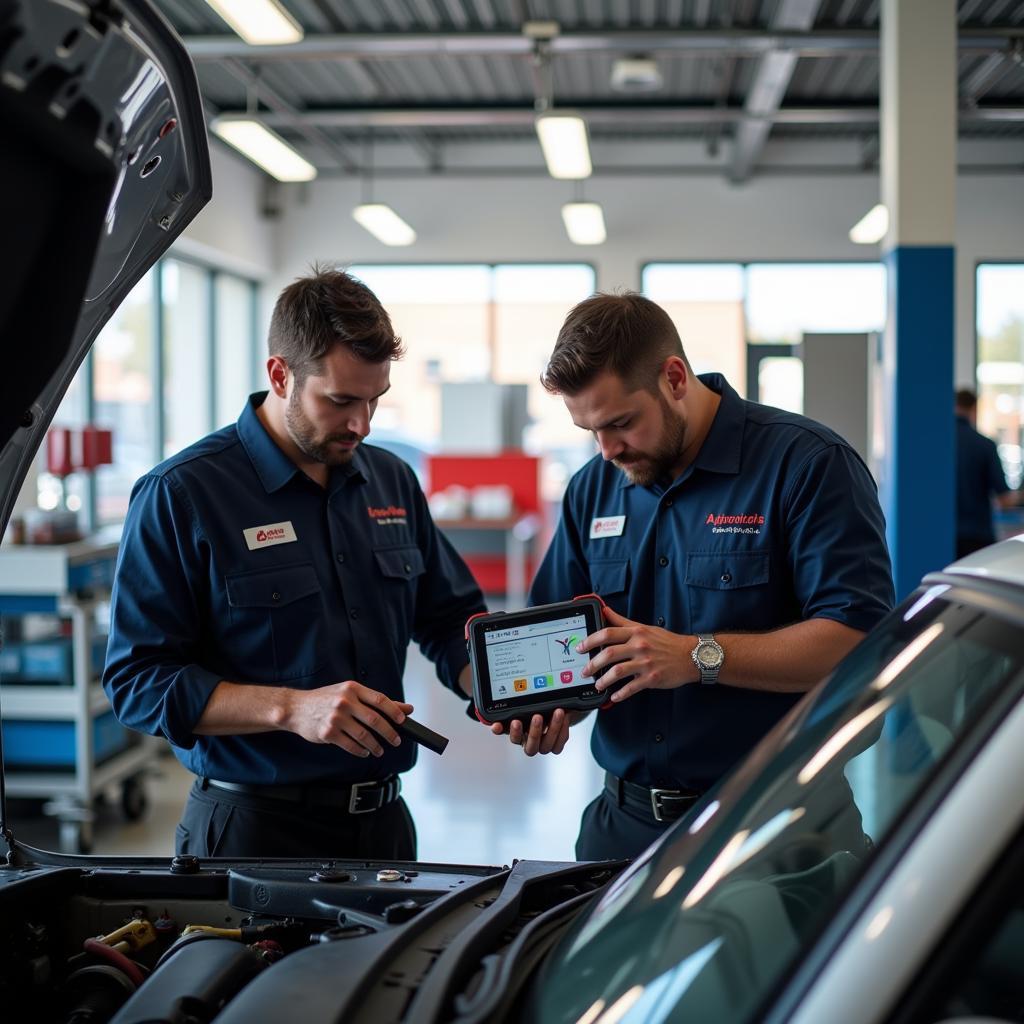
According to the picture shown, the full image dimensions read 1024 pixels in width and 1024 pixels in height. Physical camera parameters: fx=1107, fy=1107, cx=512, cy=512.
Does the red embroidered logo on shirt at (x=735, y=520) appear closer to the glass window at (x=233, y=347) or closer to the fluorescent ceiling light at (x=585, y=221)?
the fluorescent ceiling light at (x=585, y=221)

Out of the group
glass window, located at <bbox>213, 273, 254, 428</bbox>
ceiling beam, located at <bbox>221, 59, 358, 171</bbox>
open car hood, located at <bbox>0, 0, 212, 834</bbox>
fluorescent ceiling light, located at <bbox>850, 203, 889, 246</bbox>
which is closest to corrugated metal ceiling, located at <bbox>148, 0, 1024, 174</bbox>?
ceiling beam, located at <bbox>221, 59, 358, 171</bbox>

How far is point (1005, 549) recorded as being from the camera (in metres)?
1.03

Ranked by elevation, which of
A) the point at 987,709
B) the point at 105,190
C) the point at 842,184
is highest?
the point at 842,184

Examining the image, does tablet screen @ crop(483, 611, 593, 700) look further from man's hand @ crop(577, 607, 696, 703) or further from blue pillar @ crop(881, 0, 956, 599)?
blue pillar @ crop(881, 0, 956, 599)

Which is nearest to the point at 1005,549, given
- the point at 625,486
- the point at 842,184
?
the point at 625,486

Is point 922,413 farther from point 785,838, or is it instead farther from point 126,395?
point 126,395

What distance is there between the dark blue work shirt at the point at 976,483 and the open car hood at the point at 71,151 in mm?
6213

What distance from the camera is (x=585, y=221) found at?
9.03 meters

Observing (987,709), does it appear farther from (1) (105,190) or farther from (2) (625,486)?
(2) (625,486)

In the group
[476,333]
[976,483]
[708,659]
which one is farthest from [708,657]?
[476,333]

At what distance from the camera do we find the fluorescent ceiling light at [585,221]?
344 inches

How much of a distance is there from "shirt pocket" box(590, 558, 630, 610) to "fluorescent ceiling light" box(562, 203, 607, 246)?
7.10m

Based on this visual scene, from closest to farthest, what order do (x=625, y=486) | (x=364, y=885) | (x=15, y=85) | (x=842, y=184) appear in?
(x=15, y=85) → (x=364, y=885) → (x=625, y=486) → (x=842, y=184)

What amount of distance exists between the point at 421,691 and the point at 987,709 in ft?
20.2
